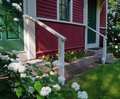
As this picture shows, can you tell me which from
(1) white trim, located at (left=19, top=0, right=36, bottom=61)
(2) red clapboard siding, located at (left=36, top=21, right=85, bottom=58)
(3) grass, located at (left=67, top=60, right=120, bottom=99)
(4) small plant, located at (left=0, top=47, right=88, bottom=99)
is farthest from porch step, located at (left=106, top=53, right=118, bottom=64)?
(4) small plant, located at (left=0, top=47, right=88, bottom=99)

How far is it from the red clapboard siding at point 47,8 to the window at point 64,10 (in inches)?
21.3

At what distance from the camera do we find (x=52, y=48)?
4.49 m

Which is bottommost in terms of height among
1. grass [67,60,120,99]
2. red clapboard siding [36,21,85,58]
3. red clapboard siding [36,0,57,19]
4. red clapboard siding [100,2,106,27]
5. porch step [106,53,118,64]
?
grass [67,60,120,99]

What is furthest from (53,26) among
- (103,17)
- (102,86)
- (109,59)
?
(103,17)

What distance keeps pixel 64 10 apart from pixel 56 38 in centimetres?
133

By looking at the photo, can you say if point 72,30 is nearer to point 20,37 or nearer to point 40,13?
point 40,13

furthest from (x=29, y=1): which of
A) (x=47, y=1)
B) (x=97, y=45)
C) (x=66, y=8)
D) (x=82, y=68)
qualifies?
(x=97, y=45)

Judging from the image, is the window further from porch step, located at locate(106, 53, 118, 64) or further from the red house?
porch step, located at locate(106, 53, 118, 64)

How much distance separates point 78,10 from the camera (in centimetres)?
602

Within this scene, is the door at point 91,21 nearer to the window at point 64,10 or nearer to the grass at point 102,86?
the window at point 64,10

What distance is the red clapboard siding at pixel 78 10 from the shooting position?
571 cm

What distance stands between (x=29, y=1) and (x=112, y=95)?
290 centimetres

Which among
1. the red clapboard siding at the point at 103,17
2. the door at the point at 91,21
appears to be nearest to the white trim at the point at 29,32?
the door at the point at 91,21

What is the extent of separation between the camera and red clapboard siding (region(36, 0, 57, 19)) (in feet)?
13.3
